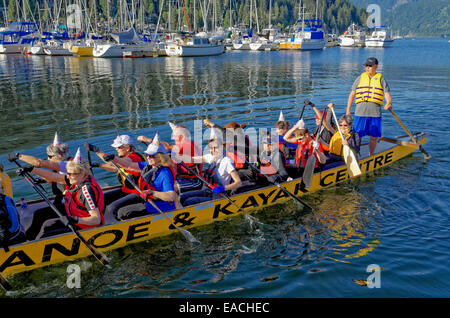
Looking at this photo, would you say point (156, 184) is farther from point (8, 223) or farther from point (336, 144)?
point (336, 144)

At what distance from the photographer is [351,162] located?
10.5 metres

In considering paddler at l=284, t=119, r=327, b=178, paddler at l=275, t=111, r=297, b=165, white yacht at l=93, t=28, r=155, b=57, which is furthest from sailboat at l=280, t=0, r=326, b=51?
paddler at l=284, t=119, r=327, b=178

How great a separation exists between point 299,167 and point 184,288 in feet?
15.8

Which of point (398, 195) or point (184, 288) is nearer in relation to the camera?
point (184, 288)

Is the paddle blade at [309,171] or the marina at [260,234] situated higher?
the paddle blade at [309,171]

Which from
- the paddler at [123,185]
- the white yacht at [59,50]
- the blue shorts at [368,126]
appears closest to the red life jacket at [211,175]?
the paddler at [123,185]

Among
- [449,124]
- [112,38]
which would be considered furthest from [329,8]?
[449,124]

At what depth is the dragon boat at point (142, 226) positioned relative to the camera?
6375 millimetres

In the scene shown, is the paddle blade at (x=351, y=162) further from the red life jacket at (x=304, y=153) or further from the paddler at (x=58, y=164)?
the paddler at (x=58, y=164)

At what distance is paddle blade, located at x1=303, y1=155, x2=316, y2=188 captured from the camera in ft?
31.1

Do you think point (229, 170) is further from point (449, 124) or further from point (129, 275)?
point (449, 124)

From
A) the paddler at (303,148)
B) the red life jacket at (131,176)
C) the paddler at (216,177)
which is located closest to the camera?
the paddler at (216,177)

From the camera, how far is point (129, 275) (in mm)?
6863

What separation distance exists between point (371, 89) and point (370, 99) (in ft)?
0.94
